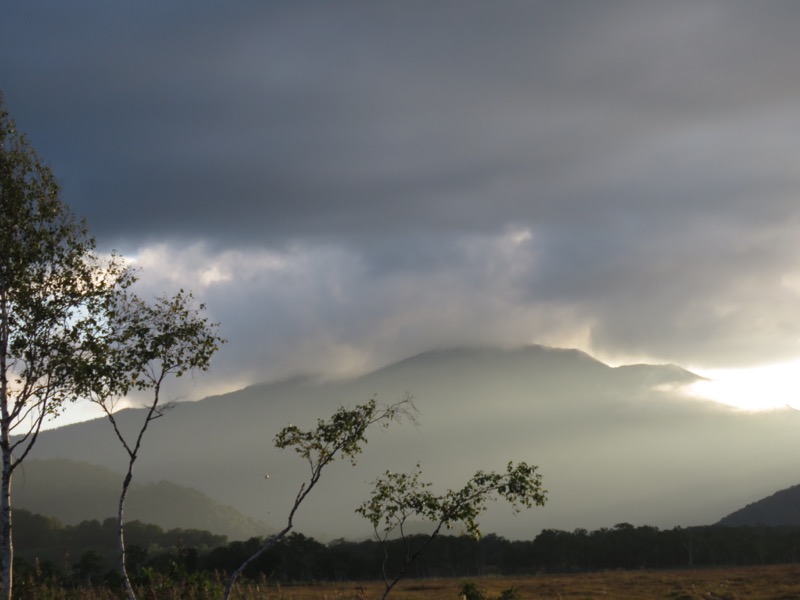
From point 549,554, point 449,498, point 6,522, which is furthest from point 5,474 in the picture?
point 549,554

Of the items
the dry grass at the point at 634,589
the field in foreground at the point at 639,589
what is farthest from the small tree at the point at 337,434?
the field in foreground at the point at 639,589

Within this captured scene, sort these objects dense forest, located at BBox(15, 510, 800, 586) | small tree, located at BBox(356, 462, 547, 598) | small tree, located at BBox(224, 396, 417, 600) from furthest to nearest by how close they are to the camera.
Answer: dense forest, located at BBox(15, 510, 800, 586)
small tree, located at BBox(224, 396, 417, 600)
small tree, located at BBox(356, 462, 547, 598)

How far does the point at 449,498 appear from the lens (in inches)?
1002

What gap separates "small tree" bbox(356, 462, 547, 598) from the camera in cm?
2425

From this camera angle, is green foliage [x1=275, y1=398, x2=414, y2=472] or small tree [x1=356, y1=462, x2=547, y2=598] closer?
small tree [x1=356, y1=462, x2=547, y2=598]

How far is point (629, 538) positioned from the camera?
136750 millimetres

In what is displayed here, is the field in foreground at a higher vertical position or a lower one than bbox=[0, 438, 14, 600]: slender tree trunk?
lower

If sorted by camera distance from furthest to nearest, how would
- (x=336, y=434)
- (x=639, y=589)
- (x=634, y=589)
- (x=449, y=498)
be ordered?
(x=634, y=589), (x=639, y=589), (x=336, y=434), (x=449, y=498)

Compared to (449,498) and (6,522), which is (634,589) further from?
(6,522)

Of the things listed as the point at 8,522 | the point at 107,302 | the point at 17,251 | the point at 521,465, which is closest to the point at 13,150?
the point at 17,251

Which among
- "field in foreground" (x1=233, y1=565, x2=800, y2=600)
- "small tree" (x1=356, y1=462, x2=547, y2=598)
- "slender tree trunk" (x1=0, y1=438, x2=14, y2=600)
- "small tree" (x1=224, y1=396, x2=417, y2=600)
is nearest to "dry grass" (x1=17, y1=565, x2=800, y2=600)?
"field in foreground" (x1=233, y1=565, x2=800, y2=600)

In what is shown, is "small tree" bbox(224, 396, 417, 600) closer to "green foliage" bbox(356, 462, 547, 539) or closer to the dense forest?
"green foliage" bbox(356, 462, 547, 539)

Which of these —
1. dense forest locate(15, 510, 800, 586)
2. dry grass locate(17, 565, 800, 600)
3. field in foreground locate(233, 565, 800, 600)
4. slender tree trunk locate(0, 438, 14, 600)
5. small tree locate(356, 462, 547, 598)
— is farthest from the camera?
dense forest locate(15, 510, 800, 586)

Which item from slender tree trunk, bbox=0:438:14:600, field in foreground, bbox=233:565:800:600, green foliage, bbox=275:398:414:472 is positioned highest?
green foliage, bbox=275:398:414:472
